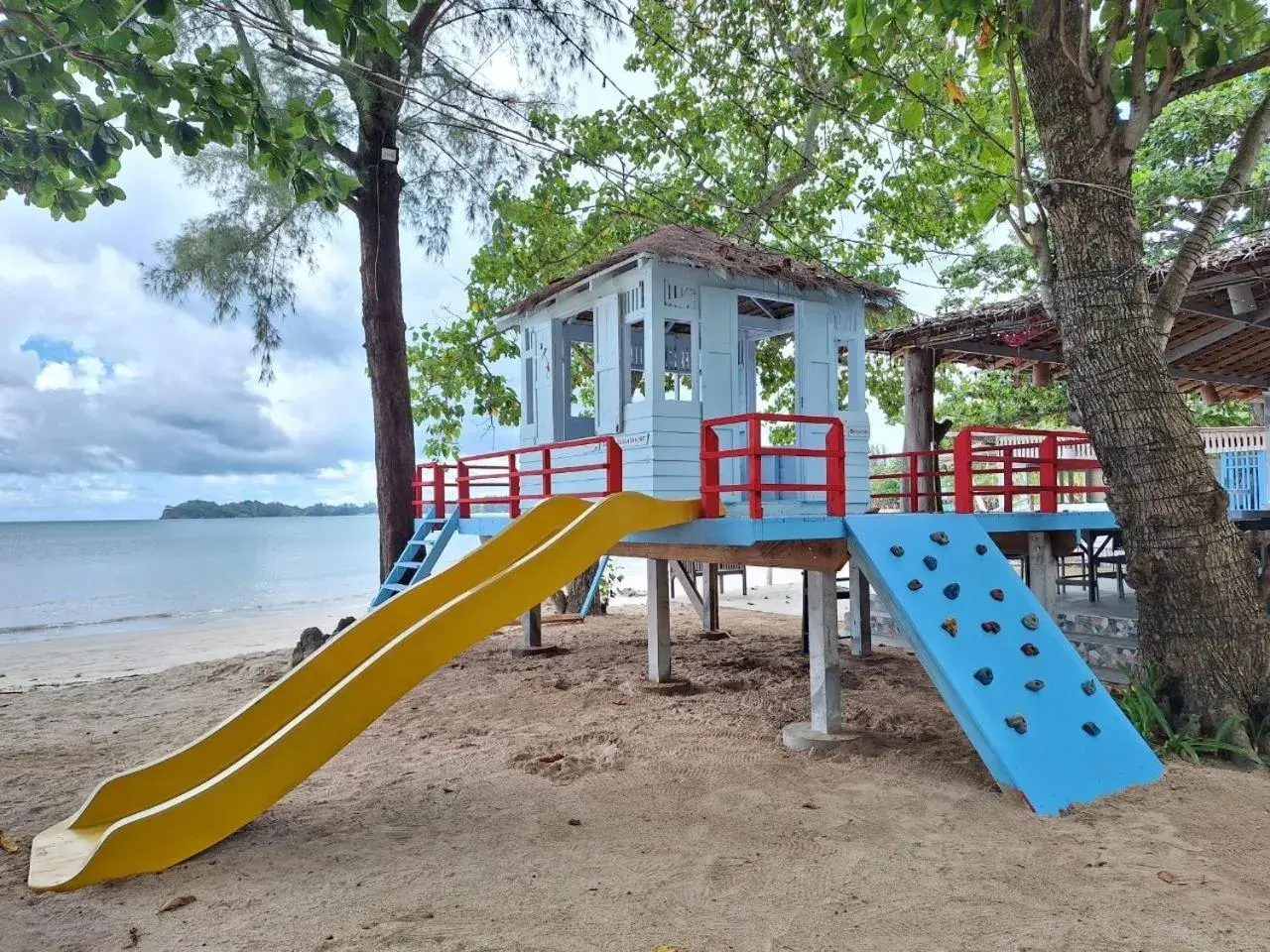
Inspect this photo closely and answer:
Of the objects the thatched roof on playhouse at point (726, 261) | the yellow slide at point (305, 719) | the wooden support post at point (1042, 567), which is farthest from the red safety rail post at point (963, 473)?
the yellow slide at point (305, 719)

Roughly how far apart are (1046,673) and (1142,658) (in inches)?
50.2

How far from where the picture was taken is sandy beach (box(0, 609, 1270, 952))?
11.5ft

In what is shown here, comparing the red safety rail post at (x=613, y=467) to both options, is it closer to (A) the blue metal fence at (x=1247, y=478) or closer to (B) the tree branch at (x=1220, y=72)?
(B) the tree branch at (x=1220, y=72)

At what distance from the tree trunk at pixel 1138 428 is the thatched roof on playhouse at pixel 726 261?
89.9 inches

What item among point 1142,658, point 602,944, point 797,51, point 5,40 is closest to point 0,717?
point 5,40

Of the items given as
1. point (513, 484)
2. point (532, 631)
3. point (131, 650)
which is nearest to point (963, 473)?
point (513, 484)

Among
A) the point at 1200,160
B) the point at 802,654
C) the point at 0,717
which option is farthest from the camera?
the point at 1200,160

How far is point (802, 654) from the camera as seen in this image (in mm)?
10227

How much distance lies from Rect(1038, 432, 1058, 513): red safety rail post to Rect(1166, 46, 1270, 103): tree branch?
2936mm

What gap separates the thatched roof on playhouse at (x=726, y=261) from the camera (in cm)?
750

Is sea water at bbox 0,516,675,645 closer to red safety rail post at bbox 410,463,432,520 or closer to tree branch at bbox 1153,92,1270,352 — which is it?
red safety rail post at bbox 410,463,432,520

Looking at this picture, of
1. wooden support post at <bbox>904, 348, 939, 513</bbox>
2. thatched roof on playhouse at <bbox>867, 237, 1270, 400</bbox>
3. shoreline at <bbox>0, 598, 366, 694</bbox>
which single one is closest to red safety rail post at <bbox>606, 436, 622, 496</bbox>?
thatched roof on playhouse at <bbox>867, 237, 1270, 400</bbox>

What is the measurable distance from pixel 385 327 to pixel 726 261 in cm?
595

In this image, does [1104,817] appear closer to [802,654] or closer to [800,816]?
[800,816]
